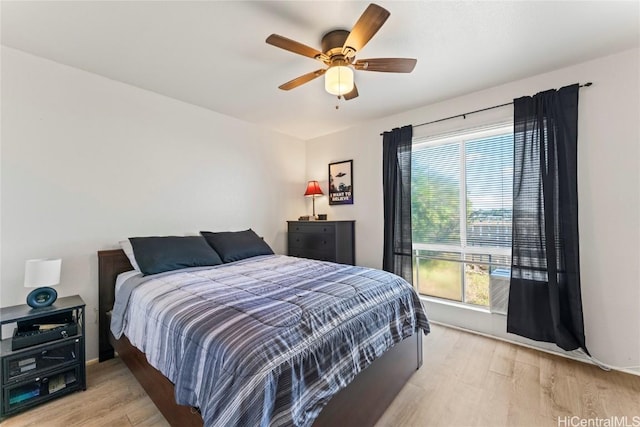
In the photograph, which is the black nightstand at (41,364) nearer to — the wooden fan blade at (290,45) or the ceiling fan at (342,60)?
the wooden fan blade at (290,45)

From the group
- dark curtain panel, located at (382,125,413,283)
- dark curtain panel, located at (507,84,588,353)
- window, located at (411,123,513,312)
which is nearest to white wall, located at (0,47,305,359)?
dark curtain panel, located at (382,125,413,283)

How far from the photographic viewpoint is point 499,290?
8.91 feet

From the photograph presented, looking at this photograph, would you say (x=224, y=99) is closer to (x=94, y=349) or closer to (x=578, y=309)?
(x=94, y=349)

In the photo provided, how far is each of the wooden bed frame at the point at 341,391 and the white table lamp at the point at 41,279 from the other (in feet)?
1.36

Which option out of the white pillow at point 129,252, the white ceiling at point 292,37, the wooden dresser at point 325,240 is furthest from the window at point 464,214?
the white pillow at point 129,252

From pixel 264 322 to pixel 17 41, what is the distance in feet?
8.97

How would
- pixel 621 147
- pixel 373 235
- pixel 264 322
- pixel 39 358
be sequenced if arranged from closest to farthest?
pixel 264 322
pixel 39 358
pixel 621 147
pixel 373 235

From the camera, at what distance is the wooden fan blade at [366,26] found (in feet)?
4.53

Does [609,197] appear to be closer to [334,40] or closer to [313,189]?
[334,40]

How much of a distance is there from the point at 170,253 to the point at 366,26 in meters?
2.30

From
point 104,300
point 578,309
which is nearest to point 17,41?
point 104,300

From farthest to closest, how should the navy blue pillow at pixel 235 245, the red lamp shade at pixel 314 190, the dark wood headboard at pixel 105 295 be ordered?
the red lamp shade at pixel 314 190, the navy blue pillow at pixel 235 245, the dark wood headboard at pixel 105 295

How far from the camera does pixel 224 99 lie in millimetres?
2930

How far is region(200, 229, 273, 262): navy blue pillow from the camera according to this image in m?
2.82
